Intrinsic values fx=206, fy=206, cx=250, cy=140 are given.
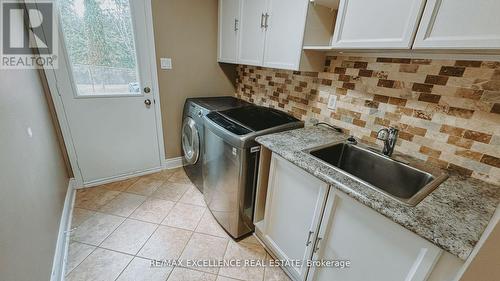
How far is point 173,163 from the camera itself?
2598 mm

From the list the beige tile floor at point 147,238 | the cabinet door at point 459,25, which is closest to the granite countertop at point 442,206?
the cabinet door at point 459,25

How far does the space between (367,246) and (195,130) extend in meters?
1.62

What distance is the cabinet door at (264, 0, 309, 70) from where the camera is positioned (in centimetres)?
133

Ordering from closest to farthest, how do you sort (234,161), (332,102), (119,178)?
(234,161)
(332,102)
(119,178)

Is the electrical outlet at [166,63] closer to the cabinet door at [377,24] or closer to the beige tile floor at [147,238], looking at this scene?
the beige tile floor at [147,238]

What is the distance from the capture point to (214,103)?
218 centimetres

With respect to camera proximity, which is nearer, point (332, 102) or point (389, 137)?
point (389, 137)

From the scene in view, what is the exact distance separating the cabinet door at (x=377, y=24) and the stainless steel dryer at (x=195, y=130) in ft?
3.92

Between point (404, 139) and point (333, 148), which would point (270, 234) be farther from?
point (404, 139)

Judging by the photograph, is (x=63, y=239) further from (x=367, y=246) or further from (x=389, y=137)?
(x=389, y=137)

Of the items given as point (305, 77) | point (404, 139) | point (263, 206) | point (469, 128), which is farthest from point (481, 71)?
point (263, 206)

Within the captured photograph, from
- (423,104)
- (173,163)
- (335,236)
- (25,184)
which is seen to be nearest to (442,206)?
(335,236)

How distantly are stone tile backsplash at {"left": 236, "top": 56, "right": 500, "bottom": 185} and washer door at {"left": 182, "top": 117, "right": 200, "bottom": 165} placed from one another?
1100mm

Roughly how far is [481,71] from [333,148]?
0.74 meters
